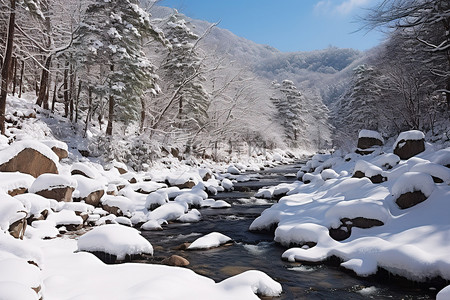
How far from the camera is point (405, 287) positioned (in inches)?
185

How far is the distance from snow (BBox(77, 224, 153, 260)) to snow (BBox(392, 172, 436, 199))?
552 cm

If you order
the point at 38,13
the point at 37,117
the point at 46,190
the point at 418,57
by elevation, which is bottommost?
the point at 46,190

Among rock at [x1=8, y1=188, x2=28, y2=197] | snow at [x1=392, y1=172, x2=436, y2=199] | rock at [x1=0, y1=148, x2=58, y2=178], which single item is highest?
snow at [x1=392, y1=172, x2=436, y2=199]

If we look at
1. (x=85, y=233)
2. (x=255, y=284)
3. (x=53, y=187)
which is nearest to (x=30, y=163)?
(x=53, y=187)

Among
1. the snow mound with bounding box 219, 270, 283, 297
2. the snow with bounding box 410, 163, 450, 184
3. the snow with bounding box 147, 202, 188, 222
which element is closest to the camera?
the snow mound with bounding box 219, 270, 283, 297

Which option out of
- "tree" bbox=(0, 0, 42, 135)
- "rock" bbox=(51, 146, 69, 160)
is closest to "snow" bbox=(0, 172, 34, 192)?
"rock" bbox=(51, 146, 69, 160)

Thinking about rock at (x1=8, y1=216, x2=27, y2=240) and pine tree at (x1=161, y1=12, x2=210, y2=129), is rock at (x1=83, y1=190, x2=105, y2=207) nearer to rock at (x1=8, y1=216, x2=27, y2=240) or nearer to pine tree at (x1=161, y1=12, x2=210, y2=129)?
rock at (x1=8, y1=216, x2=27, y2=240)

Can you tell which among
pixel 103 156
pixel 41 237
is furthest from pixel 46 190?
pixel 103 156

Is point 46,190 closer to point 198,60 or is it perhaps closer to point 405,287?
point 405,287

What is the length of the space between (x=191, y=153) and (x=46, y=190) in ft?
52.2

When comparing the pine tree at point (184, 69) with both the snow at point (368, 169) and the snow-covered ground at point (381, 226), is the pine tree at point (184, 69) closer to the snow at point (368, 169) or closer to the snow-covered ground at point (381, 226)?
the snow at point (368, 169)

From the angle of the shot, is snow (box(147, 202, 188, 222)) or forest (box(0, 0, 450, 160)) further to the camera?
forest (box(0, 0, 450, 160))

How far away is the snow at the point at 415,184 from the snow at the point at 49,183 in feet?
28.4

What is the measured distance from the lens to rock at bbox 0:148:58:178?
894cm
